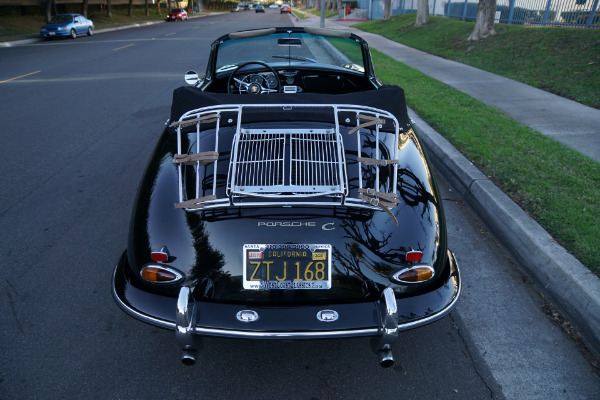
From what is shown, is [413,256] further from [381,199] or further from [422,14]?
[422,14]

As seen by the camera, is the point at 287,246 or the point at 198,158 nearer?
the point at 287,246

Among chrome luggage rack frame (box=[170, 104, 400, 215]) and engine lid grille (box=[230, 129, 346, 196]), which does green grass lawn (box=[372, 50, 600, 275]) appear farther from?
engine lid grille (box=[230, 129, 346, 196])

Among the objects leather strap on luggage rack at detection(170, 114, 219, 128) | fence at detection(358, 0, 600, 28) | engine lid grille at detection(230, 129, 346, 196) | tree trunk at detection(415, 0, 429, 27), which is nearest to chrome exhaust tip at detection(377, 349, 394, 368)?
engine lid grille at detection(230, 129, 346, 196)

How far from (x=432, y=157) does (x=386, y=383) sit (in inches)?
140

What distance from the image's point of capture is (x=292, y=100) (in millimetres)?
2844

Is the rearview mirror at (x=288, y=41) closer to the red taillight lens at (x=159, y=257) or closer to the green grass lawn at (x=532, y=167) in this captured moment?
the green grass lawn at (x=532, y=167)

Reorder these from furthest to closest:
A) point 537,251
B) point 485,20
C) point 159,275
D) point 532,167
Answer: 1. point 485,20
2. point 532,167
3. point 537,251
4. point 159,275

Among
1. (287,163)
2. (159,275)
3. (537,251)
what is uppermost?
(287,163)

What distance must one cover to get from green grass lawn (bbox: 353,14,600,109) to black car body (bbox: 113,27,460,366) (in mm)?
7096

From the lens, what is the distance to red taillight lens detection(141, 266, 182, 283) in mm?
2070

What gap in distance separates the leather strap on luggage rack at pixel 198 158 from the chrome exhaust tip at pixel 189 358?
0.97 m

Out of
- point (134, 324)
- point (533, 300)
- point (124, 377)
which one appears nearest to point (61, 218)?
point (134, 324)

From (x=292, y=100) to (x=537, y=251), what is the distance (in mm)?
2102

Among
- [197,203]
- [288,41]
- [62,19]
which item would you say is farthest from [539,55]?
[62,19]
